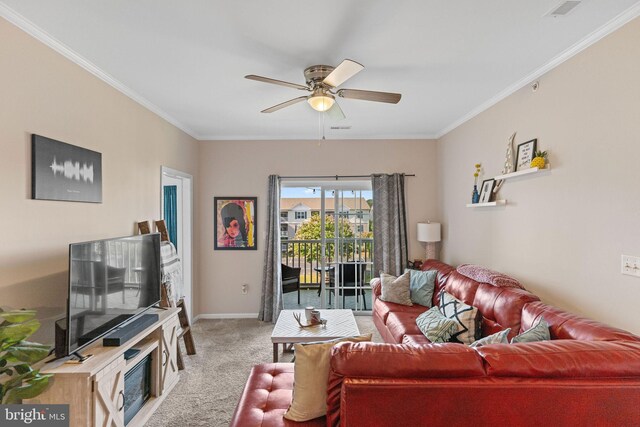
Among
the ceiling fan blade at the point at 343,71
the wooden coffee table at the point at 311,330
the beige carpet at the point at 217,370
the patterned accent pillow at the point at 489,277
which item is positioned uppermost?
the ceiling fan blade at the point at 343,71

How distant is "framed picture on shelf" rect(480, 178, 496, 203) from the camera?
3285 millimetres

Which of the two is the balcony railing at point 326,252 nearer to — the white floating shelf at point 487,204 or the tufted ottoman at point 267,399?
the white floating shelf at point 487,204

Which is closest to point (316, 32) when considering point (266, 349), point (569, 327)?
point (569, 327)

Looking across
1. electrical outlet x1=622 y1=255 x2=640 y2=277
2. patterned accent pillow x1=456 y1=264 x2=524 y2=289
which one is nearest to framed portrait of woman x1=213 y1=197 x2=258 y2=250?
patterned accent pillow x1=456 y1=264 x2=524 y2=289

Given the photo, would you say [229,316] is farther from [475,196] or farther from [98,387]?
[475,196]

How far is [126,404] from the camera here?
7.29ft

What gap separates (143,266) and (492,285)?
118 inches

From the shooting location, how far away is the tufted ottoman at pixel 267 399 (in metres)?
1.58

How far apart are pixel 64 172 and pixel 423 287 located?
3.55 meters

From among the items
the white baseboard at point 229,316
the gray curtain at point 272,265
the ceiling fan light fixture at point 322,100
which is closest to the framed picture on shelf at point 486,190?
the ceiling fan light fixture at point 322,100

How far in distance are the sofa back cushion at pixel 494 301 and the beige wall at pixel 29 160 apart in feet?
10.5

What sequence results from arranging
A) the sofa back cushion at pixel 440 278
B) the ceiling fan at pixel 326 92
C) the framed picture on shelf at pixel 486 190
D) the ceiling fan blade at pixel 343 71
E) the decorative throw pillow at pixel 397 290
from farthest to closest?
the decorative throw pillow at pixel 397 290 < the sofa back cushion at pixel 440 278 < the framed picture on shelf at pixel 486 190 < the ceiling fan at pixel 326 92 < the ceiling fan blade at pixel 343 71

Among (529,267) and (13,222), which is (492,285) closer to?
(529,267)

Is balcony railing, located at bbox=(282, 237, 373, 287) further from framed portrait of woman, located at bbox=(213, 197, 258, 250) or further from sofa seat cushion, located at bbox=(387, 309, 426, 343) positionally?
sofa seat cushion, located at bbox=(387, 309, 426, 343)
